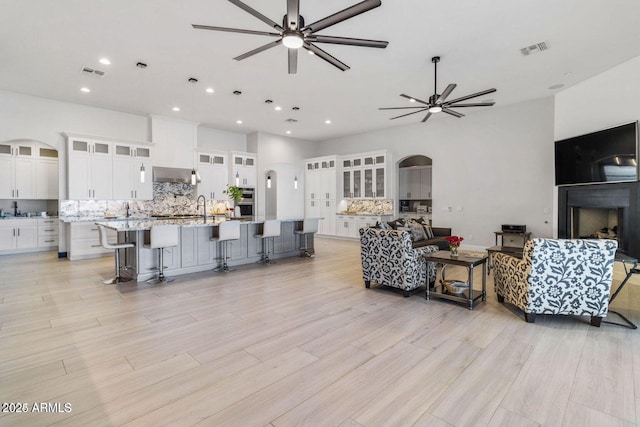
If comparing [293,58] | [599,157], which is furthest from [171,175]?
[599,157]

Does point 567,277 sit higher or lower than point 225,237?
lower

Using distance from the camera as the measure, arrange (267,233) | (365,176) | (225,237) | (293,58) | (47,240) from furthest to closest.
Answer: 1. (365,176)
2. (47,240)
3. (267,233)
4. (225,237)
5. (293,58)

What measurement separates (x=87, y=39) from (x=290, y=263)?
15.9 feet

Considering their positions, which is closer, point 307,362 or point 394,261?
point 307,362

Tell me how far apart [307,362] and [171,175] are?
7.23m

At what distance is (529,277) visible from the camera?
10.5 feet

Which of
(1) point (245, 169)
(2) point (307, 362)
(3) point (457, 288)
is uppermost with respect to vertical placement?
(1) point (245, 169)

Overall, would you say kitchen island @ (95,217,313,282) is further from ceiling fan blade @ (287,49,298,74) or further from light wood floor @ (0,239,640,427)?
ceiling fan blade @ (287,49,298,74)

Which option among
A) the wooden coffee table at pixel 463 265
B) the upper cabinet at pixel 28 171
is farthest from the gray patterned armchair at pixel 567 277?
the upper cabinet at pixel 28 171

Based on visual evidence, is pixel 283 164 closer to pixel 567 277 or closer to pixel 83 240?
pixel 83 240

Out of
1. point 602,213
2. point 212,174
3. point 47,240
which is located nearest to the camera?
point 602,213

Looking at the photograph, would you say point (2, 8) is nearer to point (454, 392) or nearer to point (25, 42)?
point (25, 42)

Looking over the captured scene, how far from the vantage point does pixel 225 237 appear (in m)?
5.43

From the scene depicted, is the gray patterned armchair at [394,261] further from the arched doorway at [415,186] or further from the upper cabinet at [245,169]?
the upper cabinet at [245,169]
